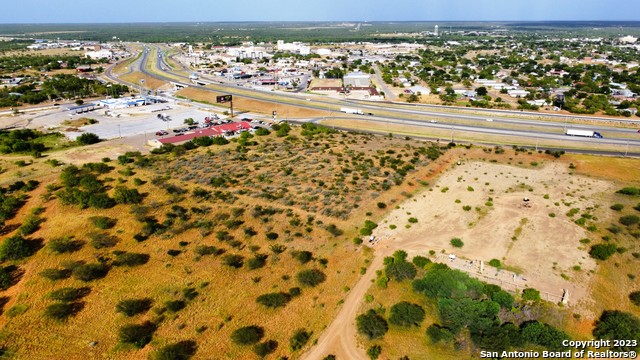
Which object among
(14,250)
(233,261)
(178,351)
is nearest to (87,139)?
(14,250)

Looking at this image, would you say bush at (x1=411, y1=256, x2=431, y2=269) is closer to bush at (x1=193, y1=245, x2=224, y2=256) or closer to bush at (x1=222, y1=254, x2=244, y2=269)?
bush at (x1=222, y1=254, x2=244, y2=269)

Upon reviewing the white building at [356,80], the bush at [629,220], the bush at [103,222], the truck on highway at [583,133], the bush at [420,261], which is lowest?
the bush at [420,261]

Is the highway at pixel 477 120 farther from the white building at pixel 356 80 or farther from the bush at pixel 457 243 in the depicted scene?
the bush at pixel 457 243

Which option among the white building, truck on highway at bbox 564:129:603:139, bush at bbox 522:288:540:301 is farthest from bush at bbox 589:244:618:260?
the white building

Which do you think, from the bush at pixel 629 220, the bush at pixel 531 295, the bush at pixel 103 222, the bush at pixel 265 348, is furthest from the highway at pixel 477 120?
the bush at pixel 265 348

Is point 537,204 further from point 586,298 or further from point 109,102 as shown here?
point 109,102

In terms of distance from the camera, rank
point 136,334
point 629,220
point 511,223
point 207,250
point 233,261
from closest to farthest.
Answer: point 136,334, point 233,261, point 207,250, point 629,220, point 511,223

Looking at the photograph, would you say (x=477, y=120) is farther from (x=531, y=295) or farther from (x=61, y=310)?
(x=61, y=310)
